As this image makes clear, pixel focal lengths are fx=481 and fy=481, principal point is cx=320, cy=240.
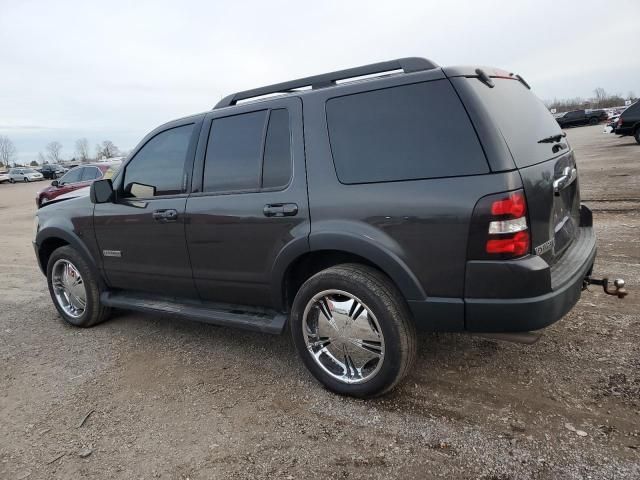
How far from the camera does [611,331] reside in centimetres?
355

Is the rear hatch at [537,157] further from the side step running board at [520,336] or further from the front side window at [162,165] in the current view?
the front side window at [162,165]

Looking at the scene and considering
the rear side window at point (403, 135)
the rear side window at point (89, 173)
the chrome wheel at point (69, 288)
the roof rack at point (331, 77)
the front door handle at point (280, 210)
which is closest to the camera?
the rear side window at point (403, 135)

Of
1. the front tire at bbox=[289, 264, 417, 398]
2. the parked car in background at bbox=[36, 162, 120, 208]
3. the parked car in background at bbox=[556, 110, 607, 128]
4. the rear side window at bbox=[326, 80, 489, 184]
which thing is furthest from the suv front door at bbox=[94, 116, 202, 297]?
the parked car in background at bbox=[556, 110, 607, 128]

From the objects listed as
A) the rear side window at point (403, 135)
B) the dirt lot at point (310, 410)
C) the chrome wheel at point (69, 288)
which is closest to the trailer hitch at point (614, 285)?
the dirt lot at point (310, 410)

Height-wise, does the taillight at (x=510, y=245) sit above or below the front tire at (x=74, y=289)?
above

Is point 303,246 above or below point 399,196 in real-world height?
below

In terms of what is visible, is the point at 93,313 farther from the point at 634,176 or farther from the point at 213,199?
the point at 634,176

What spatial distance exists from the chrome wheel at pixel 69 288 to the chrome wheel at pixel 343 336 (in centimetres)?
266

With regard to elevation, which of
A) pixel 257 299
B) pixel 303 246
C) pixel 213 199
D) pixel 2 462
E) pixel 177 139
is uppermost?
pixel 177 139

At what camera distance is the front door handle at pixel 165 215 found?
369cm

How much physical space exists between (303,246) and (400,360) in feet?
2.97

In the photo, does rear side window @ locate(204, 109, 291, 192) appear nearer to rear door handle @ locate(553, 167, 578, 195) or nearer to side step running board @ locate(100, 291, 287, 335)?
side step running board @ locate(100, 291, 287, 335)

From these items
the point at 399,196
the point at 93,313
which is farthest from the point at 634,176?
the point at 93,313

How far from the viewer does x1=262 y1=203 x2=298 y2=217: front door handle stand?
10.1 ft
